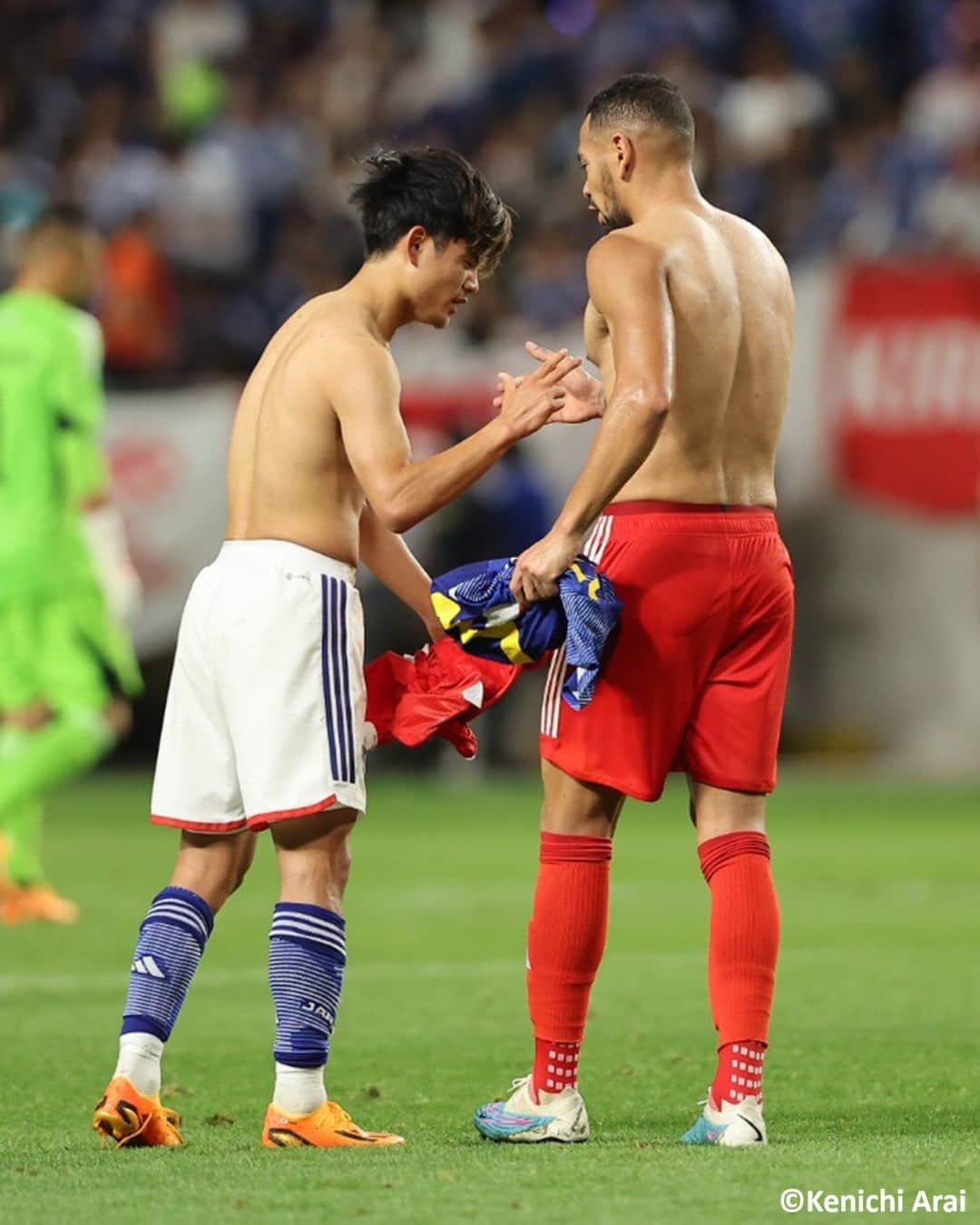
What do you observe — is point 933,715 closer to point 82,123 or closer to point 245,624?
point 82,123

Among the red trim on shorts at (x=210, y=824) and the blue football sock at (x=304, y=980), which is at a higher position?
the red trim on shorts at (x=210, y=824)

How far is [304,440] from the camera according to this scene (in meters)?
5.02

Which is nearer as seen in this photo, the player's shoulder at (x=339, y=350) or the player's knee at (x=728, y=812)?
the player's shoulder at (x=339, y=350)

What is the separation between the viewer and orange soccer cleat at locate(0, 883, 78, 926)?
9242 mm

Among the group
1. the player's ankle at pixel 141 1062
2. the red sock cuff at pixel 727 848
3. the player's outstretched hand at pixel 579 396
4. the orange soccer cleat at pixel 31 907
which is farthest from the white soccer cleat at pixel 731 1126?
the orange soccer cleat at pixel 31 907

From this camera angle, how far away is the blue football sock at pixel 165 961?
4.99 metres

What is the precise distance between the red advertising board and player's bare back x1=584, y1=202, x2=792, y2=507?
10.2m

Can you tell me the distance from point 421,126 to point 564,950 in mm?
14587

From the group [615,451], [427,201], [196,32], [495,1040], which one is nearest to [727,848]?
[615,451]

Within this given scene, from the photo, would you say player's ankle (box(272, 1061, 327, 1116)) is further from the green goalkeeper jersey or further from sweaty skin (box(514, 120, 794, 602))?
the green goalkeeper jersey

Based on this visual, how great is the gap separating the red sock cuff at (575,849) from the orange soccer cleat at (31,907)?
14.9 ft

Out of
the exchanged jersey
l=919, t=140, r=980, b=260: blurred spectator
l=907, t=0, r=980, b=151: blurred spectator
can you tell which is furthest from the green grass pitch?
l=907, t=0, r=980, b=151: blurred spectator

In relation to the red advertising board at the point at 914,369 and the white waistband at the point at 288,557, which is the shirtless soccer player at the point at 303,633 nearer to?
the white waistband at the point at 288,557

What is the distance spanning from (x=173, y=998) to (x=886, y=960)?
3670mm
